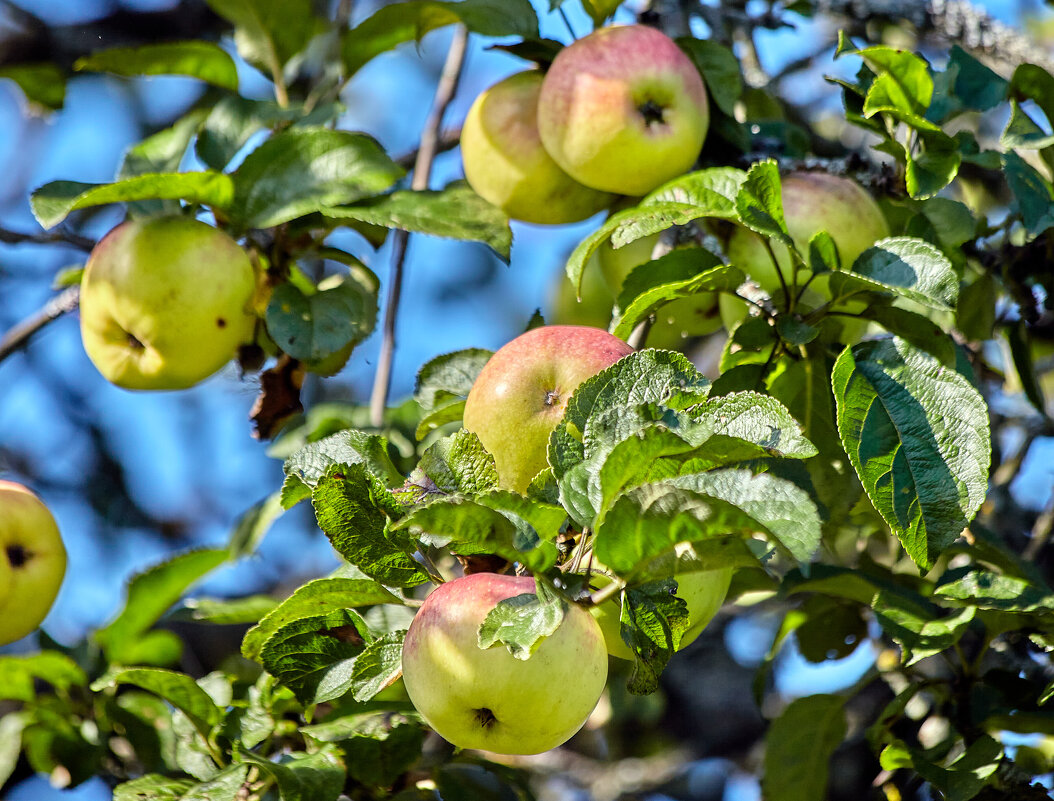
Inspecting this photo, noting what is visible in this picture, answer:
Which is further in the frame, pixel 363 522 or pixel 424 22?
pixel 424 22

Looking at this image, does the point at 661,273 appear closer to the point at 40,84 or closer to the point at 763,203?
the point at 763,203

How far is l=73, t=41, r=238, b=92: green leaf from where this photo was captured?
4.91 feet

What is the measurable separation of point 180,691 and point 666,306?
723mm

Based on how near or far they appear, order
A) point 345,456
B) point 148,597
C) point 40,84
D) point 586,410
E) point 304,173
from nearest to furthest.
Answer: point 586,410, point 345,456, point 304,173, point 148,597, point 40,84

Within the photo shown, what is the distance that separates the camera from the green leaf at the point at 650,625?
31.2 inches

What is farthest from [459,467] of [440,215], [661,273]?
[440,215]

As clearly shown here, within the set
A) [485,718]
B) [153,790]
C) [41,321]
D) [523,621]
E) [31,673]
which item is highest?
[523,621]

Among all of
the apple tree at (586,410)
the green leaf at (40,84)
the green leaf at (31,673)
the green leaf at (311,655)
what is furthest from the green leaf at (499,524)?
the green leaf at (40,84)

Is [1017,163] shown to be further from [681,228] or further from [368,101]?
[368,101]

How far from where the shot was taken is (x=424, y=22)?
1.50 meters

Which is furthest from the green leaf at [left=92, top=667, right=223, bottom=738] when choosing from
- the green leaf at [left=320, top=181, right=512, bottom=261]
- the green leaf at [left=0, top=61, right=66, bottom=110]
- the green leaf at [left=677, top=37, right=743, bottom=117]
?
the green leaf at [left=0, top=61, right=66, bottom=110]

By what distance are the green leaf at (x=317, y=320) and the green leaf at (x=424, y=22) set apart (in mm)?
380

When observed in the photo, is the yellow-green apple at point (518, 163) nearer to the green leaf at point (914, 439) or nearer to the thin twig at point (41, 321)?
the green leaf at point (914, 439)

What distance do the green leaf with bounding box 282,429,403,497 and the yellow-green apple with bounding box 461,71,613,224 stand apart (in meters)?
0.50
